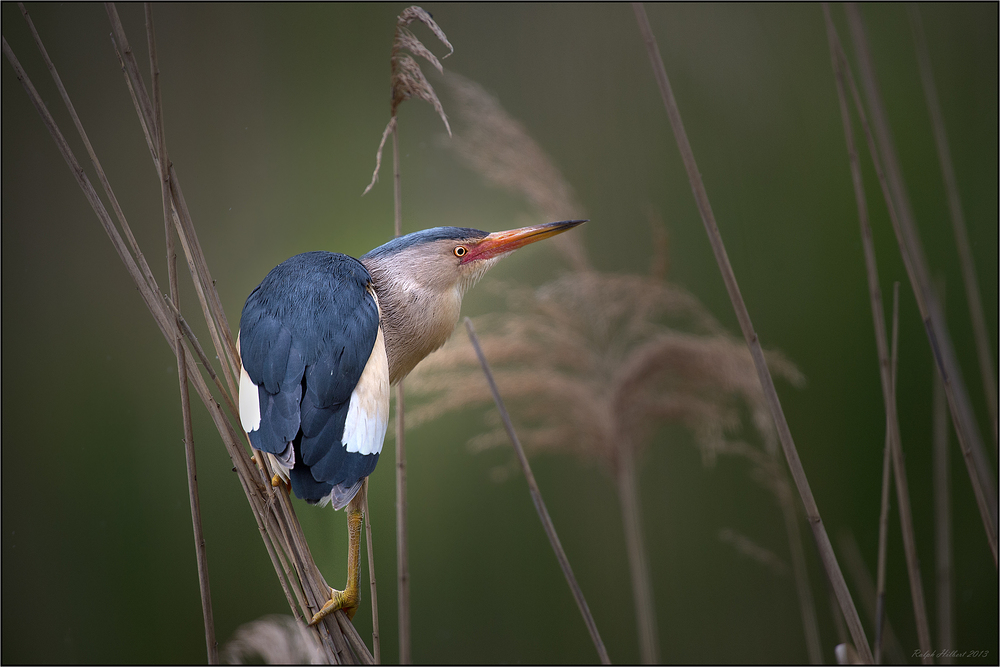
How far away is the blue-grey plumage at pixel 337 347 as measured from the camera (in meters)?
0.66

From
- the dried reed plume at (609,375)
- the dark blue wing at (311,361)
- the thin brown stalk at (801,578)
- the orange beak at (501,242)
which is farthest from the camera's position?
the dried reed plume at (609,375)

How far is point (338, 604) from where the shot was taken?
0.71 m

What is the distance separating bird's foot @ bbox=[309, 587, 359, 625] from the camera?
695 mm

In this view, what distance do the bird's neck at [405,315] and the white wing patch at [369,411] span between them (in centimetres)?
11

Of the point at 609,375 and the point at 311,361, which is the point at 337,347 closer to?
the point at 311,361

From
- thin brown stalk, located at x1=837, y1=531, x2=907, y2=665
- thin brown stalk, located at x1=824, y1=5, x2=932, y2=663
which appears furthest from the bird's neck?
thin brown stalk, located at x1=837, y1=531, x2=907, y2=665

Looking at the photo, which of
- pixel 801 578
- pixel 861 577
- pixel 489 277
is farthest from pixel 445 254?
pixel 861 577

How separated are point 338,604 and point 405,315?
366 mm

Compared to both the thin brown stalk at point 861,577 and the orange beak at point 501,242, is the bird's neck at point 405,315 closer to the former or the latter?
the orange beak at point 501,242

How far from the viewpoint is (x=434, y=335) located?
91 centimetres

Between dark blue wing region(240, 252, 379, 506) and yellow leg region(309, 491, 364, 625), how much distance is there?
0.11m

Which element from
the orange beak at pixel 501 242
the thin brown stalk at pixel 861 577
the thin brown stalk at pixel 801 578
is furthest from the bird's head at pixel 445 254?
the thin brown stalk at pixel 861 577

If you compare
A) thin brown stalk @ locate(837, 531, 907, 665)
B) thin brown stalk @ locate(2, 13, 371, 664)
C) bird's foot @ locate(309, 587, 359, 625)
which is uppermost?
thin brown stalk @ locate(2, 13, 371, 664)

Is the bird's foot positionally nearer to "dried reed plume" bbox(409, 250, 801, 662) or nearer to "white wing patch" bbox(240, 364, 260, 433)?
"white wing patch" bbox(240, 364, 260, 433)
